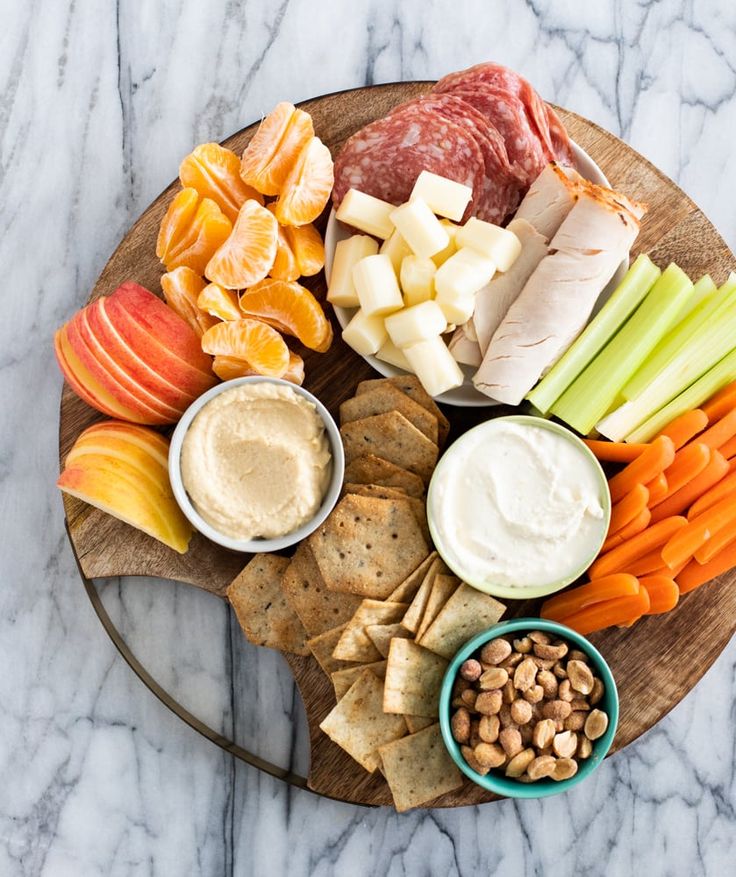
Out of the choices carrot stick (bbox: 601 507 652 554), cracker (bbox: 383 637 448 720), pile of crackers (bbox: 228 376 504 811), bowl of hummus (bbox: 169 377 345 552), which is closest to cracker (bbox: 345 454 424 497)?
pile of crackers (bbox: 228 376 504 811)

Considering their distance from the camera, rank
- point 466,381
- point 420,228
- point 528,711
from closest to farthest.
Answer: point 528,711 < point 420,228 < point 466,381

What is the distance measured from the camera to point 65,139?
2.98m

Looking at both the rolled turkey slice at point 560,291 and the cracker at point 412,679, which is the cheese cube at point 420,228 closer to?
the rolled turkey slice at point 560,291

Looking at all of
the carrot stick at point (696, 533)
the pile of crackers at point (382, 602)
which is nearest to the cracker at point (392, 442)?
the pile of crackers at point (382, 602)

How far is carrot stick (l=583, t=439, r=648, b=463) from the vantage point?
99.9 inches

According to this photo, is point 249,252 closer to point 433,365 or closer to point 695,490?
point 433,365

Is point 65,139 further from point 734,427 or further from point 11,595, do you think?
point 734,427

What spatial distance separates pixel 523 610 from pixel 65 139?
6.66 feet

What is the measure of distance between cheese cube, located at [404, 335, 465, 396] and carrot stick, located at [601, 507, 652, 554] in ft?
1.94

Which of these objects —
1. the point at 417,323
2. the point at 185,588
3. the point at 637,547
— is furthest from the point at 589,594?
the point at 185,588

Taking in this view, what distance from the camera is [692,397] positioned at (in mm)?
2572

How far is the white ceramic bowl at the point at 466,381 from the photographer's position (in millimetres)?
2594

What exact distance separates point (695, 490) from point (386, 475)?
0.83 m

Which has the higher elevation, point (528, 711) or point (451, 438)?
point (451, 438)
